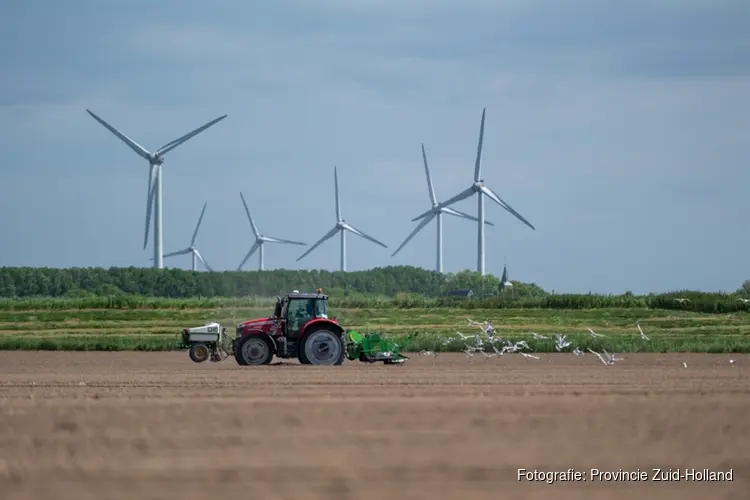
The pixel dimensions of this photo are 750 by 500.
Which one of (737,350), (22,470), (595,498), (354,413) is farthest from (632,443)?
(737,350)

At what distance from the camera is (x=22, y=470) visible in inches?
529

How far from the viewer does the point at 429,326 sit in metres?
63.4

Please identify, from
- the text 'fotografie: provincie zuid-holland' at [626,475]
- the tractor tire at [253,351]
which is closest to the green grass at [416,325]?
the tractor tire at [253,351]

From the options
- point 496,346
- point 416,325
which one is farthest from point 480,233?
point 496,346

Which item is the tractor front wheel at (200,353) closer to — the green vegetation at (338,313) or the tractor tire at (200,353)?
the tractor tire at (200,353)

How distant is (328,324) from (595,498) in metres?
22.6

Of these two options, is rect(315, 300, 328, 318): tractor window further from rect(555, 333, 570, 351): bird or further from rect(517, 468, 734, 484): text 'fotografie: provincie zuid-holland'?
rect(517, 468, 734, 484): text 'fotografie: provincie zuid-holland'

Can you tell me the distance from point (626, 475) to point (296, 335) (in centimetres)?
2206

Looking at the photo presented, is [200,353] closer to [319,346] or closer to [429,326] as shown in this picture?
[319,346]

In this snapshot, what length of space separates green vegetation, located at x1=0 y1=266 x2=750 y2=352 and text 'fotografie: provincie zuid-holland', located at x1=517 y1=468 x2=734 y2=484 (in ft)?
90.6

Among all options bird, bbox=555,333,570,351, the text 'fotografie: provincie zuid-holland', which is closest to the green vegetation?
bird, bbox=555,333,570,351

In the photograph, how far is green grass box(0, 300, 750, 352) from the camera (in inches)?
1859

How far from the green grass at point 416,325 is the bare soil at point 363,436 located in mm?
17091

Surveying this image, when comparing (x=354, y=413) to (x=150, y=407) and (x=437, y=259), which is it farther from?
(x=437, y=259)
